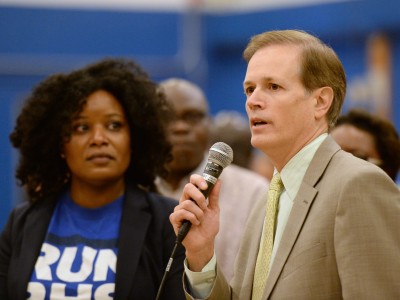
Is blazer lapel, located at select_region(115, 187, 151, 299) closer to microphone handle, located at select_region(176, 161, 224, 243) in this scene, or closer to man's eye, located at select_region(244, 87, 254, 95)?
microphone handle, located at select_region(176, 161, 224, 243)

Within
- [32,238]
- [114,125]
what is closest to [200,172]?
[114,125]

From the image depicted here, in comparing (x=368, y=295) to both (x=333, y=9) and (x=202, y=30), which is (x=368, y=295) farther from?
(x=202, y=30)

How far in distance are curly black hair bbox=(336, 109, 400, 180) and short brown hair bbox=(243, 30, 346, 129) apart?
3.43 ft

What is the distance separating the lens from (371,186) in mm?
2043

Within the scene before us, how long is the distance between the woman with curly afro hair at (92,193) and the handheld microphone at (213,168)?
573 mm

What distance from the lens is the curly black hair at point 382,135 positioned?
3.35 metres

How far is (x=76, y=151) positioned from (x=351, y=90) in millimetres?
5392

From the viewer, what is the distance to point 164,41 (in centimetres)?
887

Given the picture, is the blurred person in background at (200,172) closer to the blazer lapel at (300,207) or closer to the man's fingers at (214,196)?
the man's fingers at (214,196)

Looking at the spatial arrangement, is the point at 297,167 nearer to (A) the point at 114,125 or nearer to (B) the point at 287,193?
(B) the point at 287,193

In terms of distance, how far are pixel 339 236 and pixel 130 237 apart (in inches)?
43.1

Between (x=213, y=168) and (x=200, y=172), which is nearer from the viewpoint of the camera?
(x=213, y=168)

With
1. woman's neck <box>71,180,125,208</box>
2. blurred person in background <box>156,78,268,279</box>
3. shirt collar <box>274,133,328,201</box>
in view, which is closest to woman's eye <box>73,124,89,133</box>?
woman's neck <box>71,180,125,208</box>

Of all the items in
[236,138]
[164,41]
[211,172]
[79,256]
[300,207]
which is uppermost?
[164,41]
